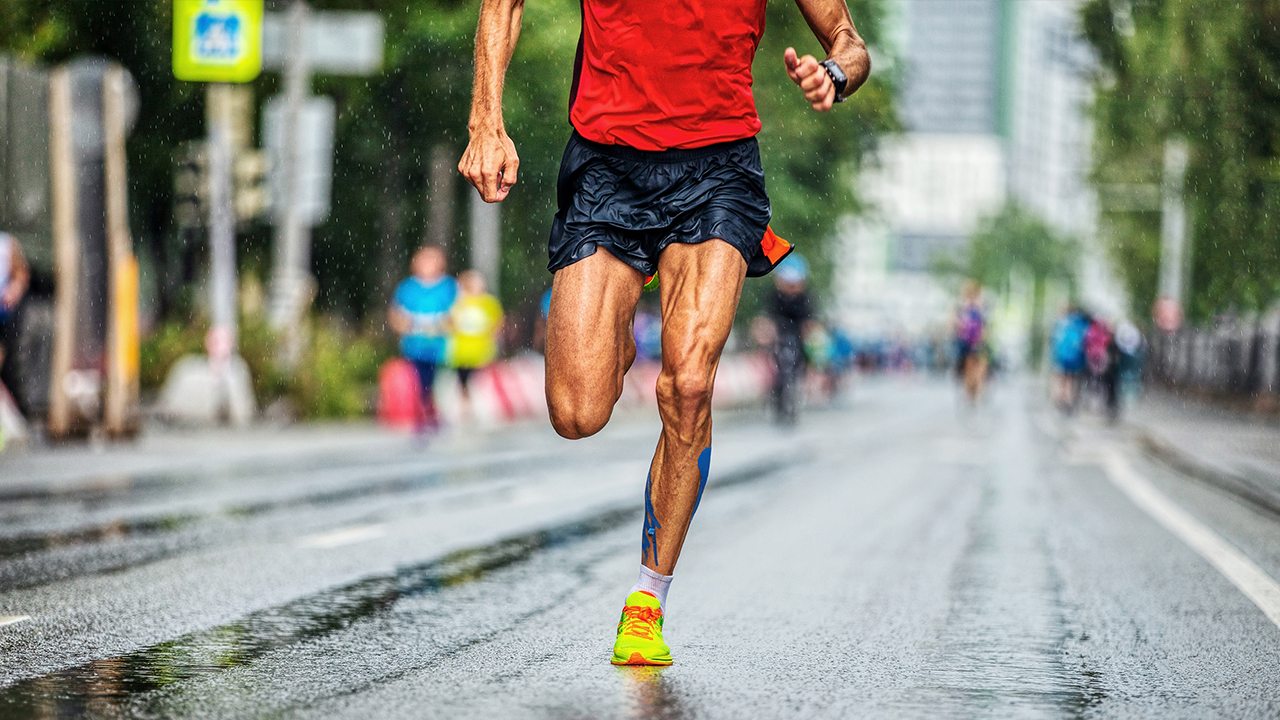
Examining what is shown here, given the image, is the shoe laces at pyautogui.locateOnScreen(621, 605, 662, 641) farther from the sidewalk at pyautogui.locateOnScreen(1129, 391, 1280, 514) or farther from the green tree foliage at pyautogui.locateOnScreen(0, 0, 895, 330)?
the green tree foliage at pyautogui.locateOnScreen(0, 0, 895, 330)

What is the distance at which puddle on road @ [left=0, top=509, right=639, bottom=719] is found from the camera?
3930 mm

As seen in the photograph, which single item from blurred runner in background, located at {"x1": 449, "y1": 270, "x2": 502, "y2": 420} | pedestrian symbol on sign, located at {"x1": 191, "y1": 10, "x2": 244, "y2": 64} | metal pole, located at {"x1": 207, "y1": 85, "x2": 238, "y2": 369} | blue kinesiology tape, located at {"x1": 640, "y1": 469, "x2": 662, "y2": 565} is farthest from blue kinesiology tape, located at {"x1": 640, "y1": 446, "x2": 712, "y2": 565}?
metal pole, located at {"x1": 207, "y1": 85, "x2": 238, "y2": 369}

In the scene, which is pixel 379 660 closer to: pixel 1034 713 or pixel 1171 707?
pixel 1034 713

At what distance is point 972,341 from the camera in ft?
78.1

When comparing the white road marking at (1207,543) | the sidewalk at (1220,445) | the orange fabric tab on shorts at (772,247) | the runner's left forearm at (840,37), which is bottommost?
the sidewalk at (1220,445)

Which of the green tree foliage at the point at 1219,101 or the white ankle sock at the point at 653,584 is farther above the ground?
the green tree foliage at the point at 1219,101

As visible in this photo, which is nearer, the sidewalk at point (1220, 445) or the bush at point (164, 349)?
the sidewalk at point (1220, 445)

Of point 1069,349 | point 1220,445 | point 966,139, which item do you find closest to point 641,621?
point 1220,445

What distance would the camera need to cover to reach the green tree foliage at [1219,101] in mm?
20453

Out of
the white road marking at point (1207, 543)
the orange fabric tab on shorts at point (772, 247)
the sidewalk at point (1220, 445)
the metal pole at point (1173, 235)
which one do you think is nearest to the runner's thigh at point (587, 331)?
the orange fabric tab on shorts at point (772, 247)

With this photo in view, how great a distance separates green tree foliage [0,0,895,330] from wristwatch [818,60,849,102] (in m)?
15.8

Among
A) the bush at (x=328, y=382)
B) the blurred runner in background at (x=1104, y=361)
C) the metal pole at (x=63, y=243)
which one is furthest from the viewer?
the blurred runner in background at (x=1104, y=361)

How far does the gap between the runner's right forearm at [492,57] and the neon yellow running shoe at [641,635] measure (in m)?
1.26

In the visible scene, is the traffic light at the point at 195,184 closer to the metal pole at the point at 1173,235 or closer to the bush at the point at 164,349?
the bush at the point at 164,349
